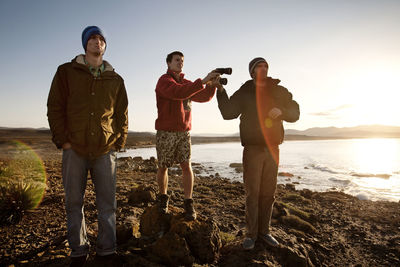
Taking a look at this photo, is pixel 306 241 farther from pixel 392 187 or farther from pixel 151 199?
pixel 392 187

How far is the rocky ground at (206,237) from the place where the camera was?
3152 mm

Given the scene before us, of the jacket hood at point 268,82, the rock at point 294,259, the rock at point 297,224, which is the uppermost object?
the jacket hood at point 268,82

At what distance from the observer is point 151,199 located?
644cm

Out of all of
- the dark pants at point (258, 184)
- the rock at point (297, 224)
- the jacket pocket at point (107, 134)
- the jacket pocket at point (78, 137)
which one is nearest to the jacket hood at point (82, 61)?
the jacket pocket at point (107, 134)

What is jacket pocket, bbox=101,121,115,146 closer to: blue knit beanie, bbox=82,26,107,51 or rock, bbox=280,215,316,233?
blue knit beanie, bbox=82,26,107,51

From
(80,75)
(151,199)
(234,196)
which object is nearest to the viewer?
(80,75)

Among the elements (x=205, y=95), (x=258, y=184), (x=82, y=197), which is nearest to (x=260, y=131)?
(x=258, y=184)

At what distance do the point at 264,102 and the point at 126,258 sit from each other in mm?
2902

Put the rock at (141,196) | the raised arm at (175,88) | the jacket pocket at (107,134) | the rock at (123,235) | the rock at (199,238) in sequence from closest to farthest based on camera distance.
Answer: the jacket pocket at (107,134)
the rock at (199,238)
the raised arm at (175,88)
the rock at (123,235)
the rock at (141,196)

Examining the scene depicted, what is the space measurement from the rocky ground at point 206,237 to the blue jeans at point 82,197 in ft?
0.91

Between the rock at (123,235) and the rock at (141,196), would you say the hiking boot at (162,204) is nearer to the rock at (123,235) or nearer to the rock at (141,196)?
the rock at (123,235)

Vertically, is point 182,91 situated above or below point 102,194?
above

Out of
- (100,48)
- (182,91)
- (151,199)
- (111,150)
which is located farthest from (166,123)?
(151,199)

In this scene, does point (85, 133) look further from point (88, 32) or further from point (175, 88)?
point (175, 88)
